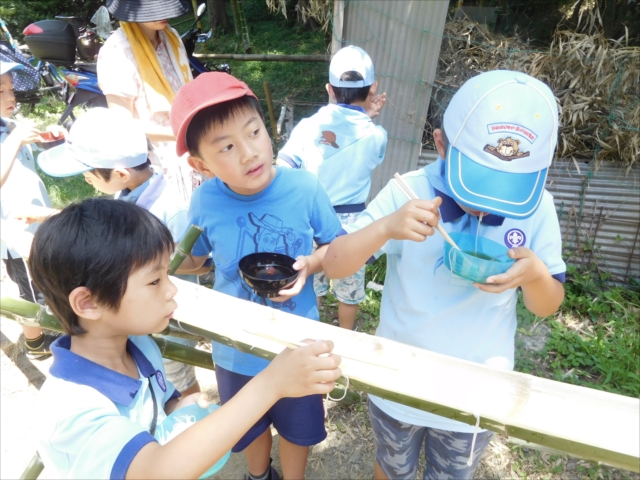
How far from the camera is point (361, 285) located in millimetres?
3123

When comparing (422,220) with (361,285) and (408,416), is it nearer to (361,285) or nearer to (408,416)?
(408,416)

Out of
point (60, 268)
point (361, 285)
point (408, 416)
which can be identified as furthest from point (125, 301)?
point (361, 285)

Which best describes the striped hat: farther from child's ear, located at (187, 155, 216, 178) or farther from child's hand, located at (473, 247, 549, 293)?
child's hand, located at (473, 247, 549, 293)

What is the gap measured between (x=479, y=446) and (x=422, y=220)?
0.88 meters

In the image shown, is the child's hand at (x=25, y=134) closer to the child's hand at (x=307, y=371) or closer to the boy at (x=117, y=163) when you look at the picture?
the boy at (x=117, y=163)

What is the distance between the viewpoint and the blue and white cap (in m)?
1.20

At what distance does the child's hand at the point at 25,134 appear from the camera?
8.16ft

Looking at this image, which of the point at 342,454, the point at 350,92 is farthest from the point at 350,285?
the point at 350,92

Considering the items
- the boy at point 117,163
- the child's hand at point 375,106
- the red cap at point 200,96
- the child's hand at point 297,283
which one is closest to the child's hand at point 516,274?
the child's hand at point 297,283

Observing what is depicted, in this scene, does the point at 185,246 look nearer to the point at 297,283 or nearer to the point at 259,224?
the point at 259,224

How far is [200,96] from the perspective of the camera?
1.48 m

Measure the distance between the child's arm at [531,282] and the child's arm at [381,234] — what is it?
22 cm

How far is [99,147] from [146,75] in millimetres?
867

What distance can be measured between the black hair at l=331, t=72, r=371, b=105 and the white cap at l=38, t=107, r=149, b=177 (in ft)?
4.73
